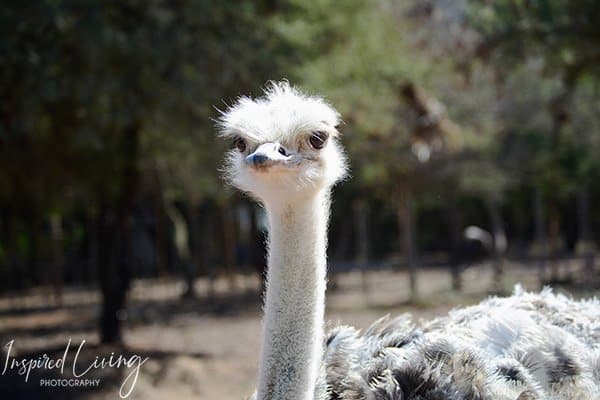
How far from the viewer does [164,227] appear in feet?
68.2

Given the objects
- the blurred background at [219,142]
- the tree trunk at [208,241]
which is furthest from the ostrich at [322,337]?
the tree trunk at [208,241]

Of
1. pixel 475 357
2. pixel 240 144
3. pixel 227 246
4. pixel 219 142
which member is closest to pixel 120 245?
pixel 219 142

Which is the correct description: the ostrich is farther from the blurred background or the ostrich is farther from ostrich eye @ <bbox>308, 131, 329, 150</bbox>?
the blurred background

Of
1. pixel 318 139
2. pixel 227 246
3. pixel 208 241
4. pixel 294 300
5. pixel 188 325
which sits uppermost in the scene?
pixel 318 139

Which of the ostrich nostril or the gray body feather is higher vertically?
the ostrich nostril

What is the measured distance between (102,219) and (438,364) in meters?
8.00

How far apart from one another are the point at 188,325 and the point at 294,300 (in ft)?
32.7

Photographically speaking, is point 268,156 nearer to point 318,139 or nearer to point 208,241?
point 318,139

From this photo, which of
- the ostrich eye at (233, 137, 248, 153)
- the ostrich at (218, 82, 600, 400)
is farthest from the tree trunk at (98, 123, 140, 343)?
the ostrich eye at (233, 137, 248, 153)

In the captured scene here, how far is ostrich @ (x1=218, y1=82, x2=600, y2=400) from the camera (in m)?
2.85

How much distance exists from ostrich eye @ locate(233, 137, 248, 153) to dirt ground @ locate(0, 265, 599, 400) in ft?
3.18

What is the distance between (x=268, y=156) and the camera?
9.04 ft

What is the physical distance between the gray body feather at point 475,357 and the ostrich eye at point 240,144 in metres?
0.81

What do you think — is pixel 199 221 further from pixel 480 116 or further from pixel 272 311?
pixel 272 311
